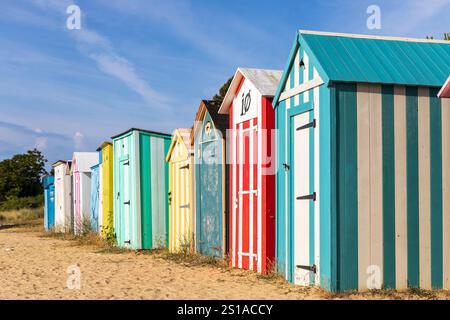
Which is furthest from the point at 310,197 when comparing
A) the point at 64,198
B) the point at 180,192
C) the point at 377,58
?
the point at 64,198

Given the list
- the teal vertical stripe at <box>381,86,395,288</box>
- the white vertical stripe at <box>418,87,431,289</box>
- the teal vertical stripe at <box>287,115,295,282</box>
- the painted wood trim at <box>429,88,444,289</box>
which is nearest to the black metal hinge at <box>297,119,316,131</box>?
the teal vertical stripe at <box>287,115,295,282</box>

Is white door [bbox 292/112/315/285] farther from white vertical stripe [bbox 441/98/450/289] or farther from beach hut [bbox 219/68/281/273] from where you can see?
white vertical stripe [bbox 441/98/450/289]

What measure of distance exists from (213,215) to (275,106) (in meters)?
3.11

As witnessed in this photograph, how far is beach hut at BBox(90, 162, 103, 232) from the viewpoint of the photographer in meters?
18.5

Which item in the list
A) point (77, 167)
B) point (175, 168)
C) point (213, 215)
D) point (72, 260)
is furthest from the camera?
point (77, 167)

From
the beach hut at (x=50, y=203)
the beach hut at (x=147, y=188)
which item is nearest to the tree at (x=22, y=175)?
the beach hut at (x=50, y=203)

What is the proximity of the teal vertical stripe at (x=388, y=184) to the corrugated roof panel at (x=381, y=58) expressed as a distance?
0.91ft

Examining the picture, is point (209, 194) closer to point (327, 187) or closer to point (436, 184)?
point (327, 187)

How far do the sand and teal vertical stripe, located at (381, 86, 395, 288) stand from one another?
46 centimetres

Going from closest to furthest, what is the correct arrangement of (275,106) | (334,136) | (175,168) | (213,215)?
Result: (334,136) → (275,106) → (213,215) → (175,168)

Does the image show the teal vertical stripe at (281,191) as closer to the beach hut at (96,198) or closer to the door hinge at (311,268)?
the door hinge at (311,268)
